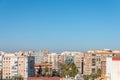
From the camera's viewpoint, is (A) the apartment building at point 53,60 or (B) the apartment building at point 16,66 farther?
(A) the apartment building at point 53,60

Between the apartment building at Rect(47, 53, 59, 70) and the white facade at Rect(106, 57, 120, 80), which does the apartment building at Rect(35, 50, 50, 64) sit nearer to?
the apartment building at Rect(47, 53, 59, 70)

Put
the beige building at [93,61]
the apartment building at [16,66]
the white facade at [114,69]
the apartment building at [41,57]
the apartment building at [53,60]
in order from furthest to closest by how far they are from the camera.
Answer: the apartment building at [41,57] → the apartment building at [53,60] → the beige building at [93,61] → the apartment building at [16,66] → the white facade at [114,69]

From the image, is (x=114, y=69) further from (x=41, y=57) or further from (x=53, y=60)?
(x=41, y=57)

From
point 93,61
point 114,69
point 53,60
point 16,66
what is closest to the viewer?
point 114,69

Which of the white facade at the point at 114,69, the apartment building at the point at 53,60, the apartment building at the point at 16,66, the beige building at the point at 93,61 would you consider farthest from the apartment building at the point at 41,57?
the white facade at the point at 114,69

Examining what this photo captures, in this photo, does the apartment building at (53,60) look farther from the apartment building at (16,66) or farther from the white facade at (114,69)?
the white facade at (114,69)

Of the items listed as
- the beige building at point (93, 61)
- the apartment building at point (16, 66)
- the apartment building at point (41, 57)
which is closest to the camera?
the apartment building at point (16, 66)

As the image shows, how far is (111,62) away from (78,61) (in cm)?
4414

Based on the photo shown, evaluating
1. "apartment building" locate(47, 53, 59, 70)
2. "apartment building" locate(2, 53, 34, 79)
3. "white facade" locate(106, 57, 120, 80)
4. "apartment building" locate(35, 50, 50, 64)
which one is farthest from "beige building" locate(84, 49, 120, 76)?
"white facade" locate(106, 57, 120, 80)

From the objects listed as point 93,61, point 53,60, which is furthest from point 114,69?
point 53,60

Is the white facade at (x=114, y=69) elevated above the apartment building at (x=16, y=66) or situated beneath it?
elevated above

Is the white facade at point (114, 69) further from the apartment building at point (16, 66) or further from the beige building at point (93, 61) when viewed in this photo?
the beige building at point (93, 61)

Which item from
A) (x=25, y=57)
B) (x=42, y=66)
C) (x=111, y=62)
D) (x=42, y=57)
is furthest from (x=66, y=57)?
(x=111, y=62)

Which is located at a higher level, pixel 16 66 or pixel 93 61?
pixel 93 61
